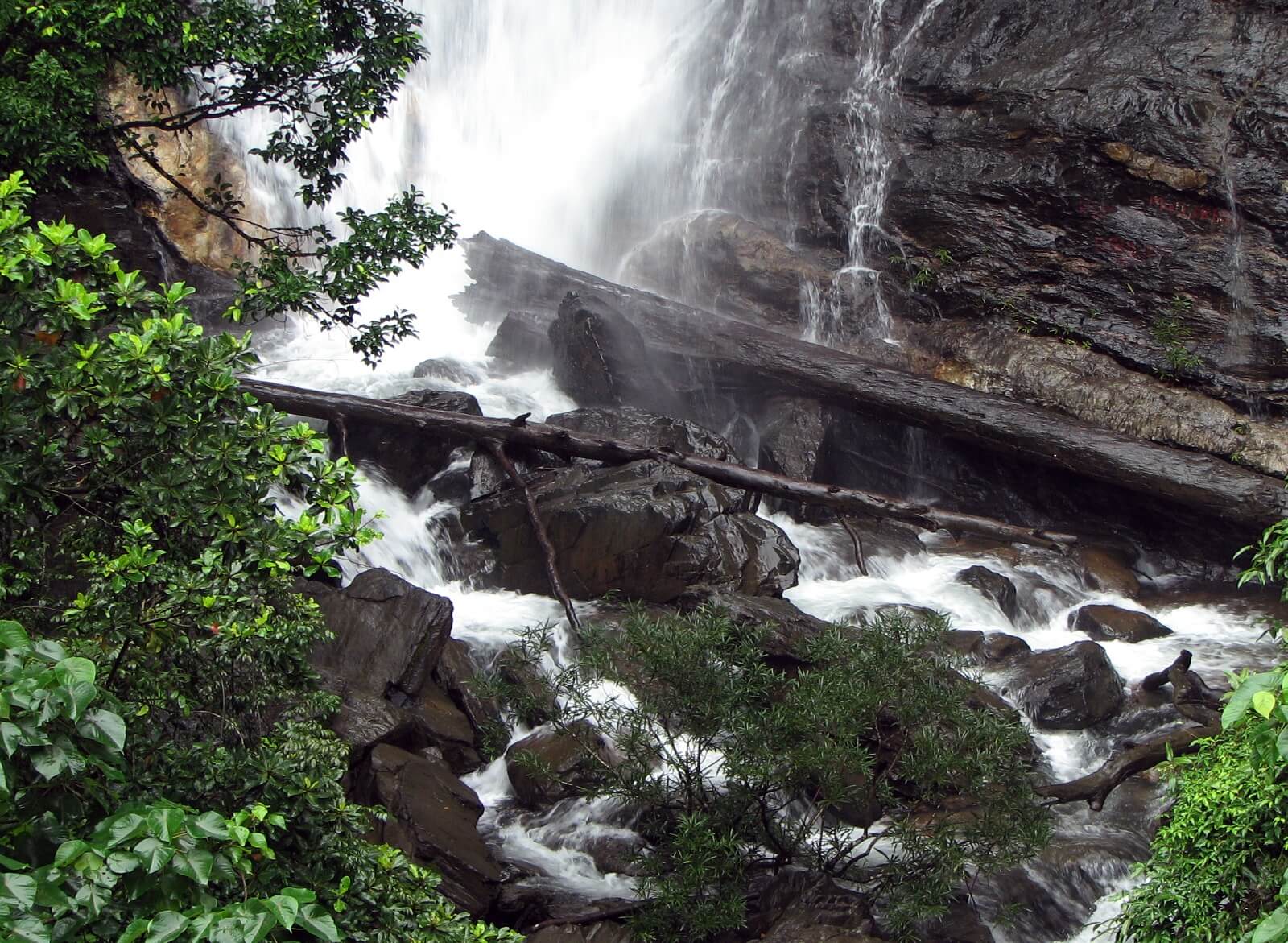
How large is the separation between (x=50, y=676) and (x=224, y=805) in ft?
3.41

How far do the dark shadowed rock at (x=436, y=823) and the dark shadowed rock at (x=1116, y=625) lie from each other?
23.0 feet

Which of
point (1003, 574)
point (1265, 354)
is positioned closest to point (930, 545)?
point (1003, 574)

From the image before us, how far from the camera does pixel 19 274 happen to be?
10.6 feet

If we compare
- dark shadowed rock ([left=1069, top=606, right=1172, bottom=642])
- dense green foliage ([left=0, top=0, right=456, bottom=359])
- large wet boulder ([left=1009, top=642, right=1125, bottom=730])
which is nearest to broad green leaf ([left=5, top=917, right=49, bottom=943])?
dense green foliage ([left=0, top=0, right=456, bottom=359])

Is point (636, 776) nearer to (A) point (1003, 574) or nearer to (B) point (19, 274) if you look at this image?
(B) point (19, 274)

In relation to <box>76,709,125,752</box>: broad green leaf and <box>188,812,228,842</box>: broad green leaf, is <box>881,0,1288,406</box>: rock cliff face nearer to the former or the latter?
<box>188,812,228,842</box>: broad green leaf

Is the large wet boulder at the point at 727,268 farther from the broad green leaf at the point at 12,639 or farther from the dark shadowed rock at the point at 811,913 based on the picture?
the broad green leaf at the point at 12,639

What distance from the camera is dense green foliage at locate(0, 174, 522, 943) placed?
319 centimetres

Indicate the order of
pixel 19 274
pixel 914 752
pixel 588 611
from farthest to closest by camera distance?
pixel 588 611 → pixel 914 752 → pixel 19 274

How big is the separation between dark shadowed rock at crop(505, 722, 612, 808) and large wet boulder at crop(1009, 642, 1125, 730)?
3.92m

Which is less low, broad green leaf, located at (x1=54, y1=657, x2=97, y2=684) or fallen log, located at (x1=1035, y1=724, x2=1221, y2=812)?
broad green leaf, located at (x1=54, y1=657, x2=97, y2=684)

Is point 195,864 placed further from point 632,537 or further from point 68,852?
point 632,537

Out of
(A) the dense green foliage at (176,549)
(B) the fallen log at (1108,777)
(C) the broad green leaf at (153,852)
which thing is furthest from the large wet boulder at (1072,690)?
(C) the broad green leaf at (153,852)

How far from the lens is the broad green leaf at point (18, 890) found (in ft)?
7.16
